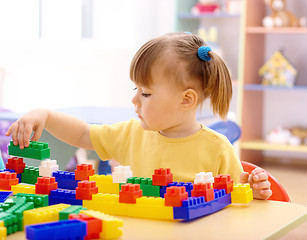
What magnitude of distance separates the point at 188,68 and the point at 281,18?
116 inches

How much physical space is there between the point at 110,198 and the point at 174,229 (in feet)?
0.44

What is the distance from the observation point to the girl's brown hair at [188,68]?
1222mm

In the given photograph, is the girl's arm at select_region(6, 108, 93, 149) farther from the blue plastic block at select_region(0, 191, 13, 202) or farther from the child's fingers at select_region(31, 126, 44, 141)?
the blue plastic block at select_region(0, 191, 13, 202)

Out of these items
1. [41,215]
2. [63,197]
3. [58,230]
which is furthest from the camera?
[63,197]

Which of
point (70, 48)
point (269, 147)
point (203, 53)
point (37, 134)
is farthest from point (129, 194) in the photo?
point (70, 48)

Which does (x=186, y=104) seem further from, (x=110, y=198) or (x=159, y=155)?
(x=110, y=198)

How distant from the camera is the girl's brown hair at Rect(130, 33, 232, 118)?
4.01 ft

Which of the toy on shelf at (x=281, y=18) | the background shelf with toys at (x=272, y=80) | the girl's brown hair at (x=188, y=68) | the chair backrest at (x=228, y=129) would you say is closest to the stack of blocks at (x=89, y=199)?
the girl's brown hair at (x=188, y=68)

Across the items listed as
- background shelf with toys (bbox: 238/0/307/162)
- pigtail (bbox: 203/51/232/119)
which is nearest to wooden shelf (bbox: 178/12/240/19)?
background shelf with toys (bbox: 238/0/307/162)

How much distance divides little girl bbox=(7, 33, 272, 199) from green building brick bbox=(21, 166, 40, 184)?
14 cm

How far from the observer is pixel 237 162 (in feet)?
4.10

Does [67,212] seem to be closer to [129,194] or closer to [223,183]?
[129,194]

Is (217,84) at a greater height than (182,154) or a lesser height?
greater

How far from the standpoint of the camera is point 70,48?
4.24 metres
